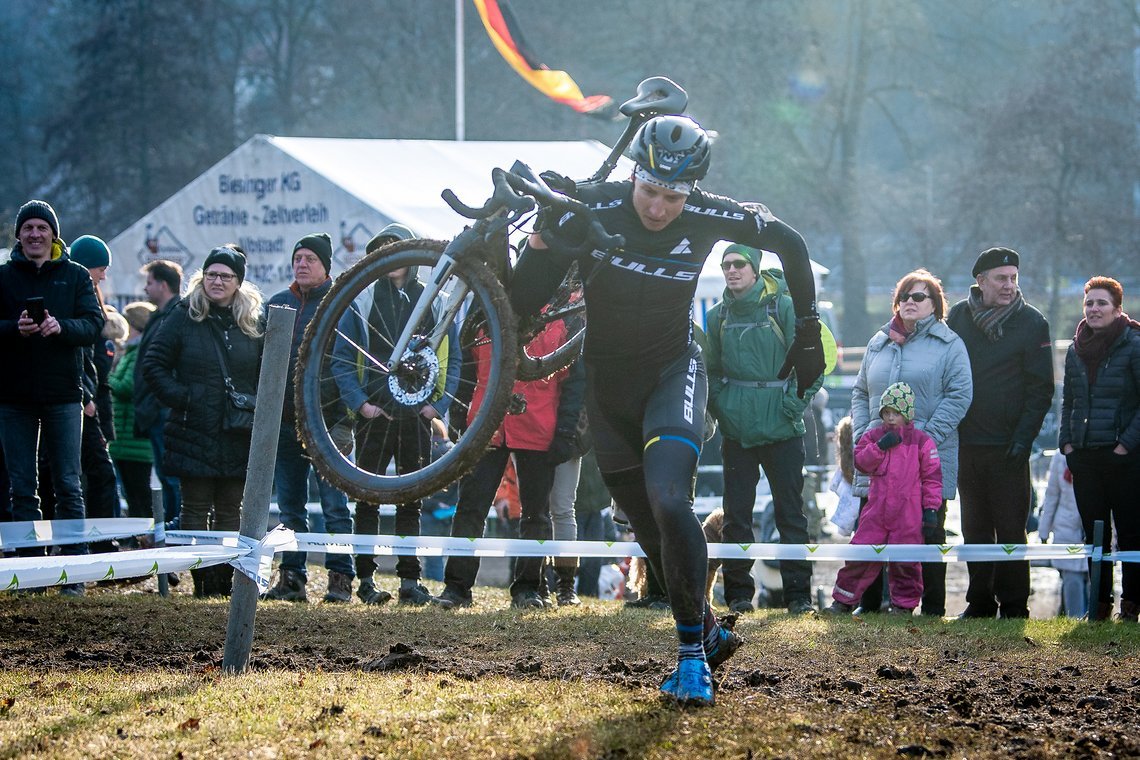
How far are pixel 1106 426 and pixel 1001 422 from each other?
650mm

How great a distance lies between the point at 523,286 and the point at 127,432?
6.42m

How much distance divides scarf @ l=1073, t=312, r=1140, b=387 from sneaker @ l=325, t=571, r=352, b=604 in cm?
505

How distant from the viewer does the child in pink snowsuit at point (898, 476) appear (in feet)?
30.3

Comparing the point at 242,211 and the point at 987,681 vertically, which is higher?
the point at 242,211

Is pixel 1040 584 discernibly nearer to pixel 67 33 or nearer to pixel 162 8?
pixel 162 8

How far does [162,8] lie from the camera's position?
1593 inches

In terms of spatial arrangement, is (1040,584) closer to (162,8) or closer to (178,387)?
(178,387)

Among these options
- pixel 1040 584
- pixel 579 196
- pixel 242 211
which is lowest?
pixel 1040 584

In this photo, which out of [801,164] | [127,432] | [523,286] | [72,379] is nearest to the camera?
[523,286]

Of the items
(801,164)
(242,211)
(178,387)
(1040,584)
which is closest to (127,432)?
(178,387)

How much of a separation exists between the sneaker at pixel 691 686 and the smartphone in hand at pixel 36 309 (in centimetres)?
478

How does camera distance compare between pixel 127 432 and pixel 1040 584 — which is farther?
pixel 1040 584

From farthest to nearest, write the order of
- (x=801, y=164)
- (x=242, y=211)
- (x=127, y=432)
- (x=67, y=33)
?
(x=67, y=33), (x=801, y=164), (x=242, y=211), (x=127, y=432)

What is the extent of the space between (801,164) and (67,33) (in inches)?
996
